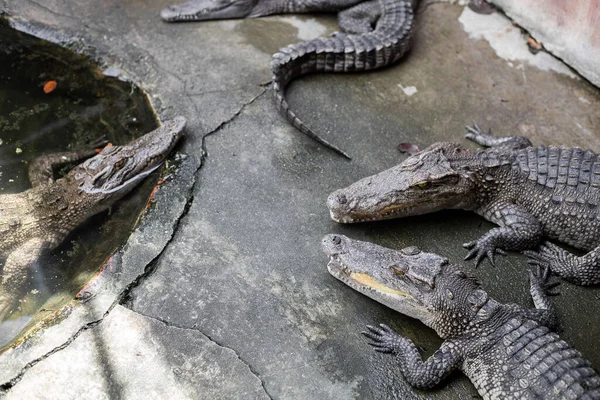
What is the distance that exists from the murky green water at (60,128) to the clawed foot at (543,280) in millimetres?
2623

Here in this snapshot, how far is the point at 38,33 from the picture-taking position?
513cm

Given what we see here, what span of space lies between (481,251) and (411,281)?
0.74m

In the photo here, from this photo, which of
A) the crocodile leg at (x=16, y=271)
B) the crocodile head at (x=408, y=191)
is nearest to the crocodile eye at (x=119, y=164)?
the crocodile leg at (x=16, y=271)

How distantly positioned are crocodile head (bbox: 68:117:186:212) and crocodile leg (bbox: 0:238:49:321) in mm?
473

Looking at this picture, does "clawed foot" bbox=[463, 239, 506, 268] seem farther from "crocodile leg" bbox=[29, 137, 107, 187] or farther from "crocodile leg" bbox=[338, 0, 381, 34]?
"crocodile leg" bbox=[29, 137, 107, 187]

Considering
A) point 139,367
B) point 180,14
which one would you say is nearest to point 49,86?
point 180,14

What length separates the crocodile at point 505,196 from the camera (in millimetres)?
3730

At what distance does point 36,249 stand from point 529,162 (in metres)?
3.41

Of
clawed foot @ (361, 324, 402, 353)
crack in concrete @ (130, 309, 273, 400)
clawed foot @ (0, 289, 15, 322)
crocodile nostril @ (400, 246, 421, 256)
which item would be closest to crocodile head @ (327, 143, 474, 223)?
crocodile nostril @ (400, 246, 421, 256)

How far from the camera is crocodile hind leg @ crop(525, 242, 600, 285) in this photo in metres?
3.56

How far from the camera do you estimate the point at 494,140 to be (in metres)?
4.42

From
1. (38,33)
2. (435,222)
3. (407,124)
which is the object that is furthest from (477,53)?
(38,33)

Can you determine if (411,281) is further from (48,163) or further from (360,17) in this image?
(360,17)

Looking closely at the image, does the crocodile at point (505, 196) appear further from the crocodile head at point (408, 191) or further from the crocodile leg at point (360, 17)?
the crocodile leg at point (360, 17)
